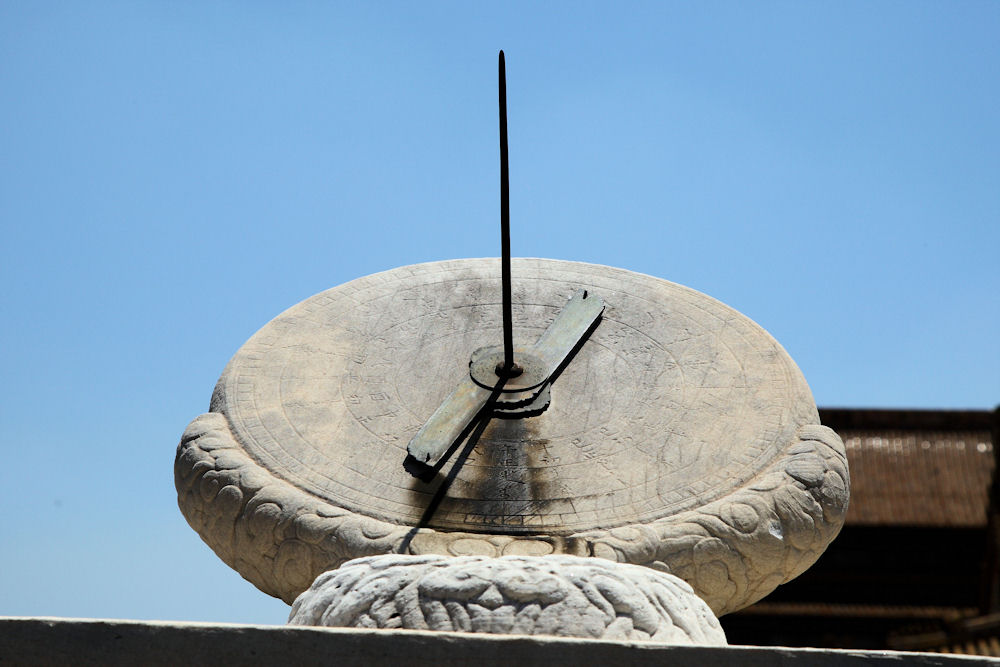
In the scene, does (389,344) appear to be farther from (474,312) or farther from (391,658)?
(391,658)

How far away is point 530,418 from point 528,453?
0.18 m

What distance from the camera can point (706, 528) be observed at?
309cm

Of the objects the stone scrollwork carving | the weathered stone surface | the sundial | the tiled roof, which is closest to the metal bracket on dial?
the sundial

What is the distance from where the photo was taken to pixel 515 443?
346 centimetres

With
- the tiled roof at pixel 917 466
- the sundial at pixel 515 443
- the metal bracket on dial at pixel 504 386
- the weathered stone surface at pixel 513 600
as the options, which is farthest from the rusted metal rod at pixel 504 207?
the tiled roof at pixel 917 466

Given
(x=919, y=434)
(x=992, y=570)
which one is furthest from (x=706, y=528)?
(x=919, y=434)

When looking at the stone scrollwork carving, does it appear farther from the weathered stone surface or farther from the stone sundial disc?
the weathered stone surface

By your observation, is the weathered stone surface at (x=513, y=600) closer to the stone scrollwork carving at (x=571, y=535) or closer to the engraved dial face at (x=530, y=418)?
the stone scrollwork carving at (x=571, y=535)

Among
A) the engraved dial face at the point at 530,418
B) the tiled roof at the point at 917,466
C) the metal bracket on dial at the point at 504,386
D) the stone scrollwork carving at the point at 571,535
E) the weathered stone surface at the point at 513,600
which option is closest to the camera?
the weathered stone surface at the point at 513,600

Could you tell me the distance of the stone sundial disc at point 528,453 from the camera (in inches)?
123

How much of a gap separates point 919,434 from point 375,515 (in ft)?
22.7

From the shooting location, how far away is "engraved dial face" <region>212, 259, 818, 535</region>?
325 cm

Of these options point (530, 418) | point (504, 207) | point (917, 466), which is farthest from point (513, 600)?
point (917, 466)

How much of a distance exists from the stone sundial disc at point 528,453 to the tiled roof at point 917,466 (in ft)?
16.2
